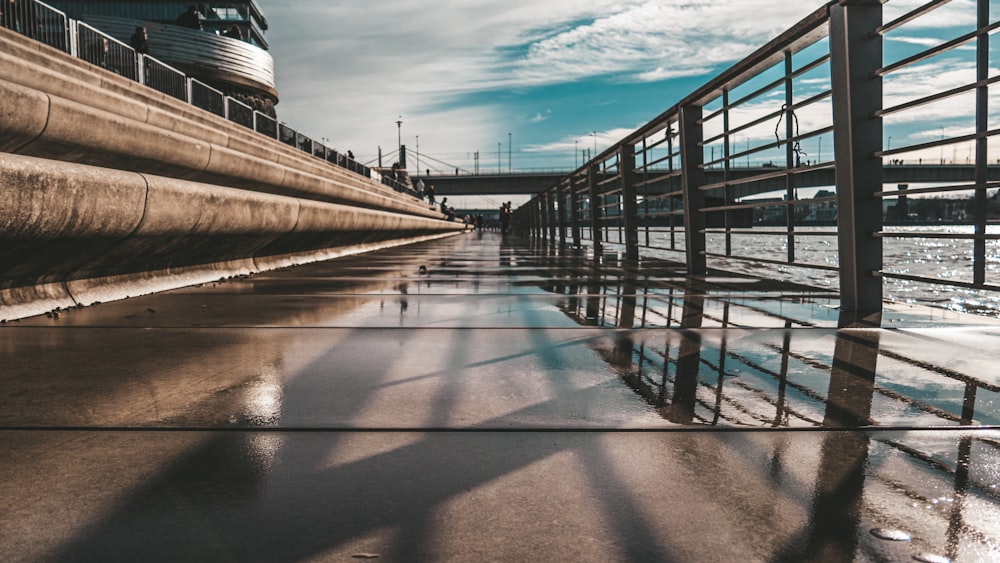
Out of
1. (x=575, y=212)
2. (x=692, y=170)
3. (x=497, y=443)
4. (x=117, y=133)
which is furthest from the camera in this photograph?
(x=575, y=212)

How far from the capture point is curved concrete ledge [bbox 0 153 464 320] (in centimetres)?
341

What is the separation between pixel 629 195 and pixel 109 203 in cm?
666

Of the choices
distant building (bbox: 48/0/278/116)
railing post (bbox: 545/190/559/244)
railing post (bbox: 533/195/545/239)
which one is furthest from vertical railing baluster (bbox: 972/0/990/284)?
distant building (bbox: 48/0/278/116)

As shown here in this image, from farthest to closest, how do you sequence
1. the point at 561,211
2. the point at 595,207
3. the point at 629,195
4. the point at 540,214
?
the point at 540,214, the point at 561,211, the point at 595,207, the point at 629,195

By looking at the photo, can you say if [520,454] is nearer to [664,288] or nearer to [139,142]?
[664,288]

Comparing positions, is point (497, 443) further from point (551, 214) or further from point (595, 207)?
point (551, 214)

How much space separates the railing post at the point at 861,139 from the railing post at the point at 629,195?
517cm

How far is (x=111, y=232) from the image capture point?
407 centimetres

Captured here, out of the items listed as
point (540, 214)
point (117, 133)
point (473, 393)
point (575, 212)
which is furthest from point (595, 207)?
point (540, 214)

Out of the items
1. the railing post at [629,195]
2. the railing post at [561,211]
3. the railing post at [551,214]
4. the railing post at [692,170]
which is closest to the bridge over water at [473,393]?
the railing post at [692,170]

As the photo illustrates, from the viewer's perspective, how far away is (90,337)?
3139 mm

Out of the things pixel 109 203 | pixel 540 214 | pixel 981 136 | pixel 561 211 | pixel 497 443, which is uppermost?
pixel 540 214

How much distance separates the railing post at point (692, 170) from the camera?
684 cm

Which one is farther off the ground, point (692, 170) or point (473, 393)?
point (692, 170)
